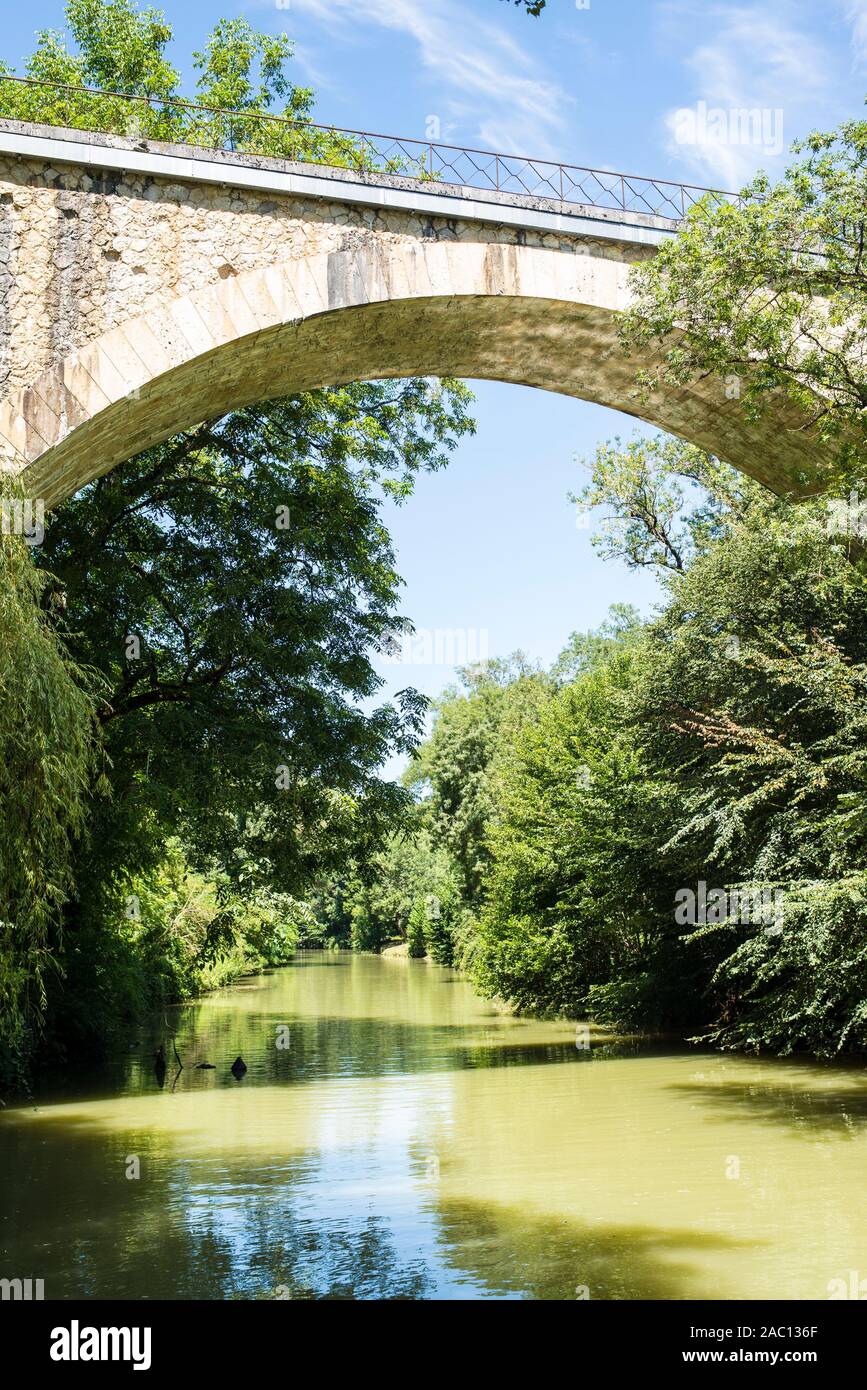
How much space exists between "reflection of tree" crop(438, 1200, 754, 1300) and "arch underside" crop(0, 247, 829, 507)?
18.9 ft

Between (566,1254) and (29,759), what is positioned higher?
(29,759)

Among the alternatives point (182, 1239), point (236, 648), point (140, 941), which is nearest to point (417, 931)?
point (140, 941)

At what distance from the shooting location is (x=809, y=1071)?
44.3ft

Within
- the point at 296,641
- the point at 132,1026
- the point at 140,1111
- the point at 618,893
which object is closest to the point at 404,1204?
the point at 140,1111

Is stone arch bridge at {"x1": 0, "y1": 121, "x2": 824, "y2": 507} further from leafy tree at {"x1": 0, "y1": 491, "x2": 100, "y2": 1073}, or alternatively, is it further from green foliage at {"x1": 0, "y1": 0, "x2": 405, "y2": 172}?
green foliage at {"x1": 0, "y1": 0, "x2": 405, "y2": 172}

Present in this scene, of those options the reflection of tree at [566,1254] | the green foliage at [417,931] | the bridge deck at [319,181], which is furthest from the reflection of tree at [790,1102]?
the green foliage at [417,931]

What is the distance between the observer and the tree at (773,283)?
31.1 ft

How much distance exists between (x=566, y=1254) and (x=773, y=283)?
25.2 ft

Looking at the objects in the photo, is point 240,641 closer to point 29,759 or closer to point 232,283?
point 232,283

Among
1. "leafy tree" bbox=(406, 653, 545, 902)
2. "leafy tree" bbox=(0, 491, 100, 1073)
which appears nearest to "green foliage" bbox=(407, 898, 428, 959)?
"leafy tree" bbox=(406, 653, 545, 902)

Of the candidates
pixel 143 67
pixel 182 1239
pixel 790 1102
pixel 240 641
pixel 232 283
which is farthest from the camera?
pixel 143 67

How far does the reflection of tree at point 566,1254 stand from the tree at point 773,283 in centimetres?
611

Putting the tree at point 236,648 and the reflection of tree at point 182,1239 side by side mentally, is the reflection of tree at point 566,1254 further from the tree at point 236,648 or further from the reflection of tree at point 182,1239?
the tree at point 236,648

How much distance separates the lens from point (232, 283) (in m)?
9.28
